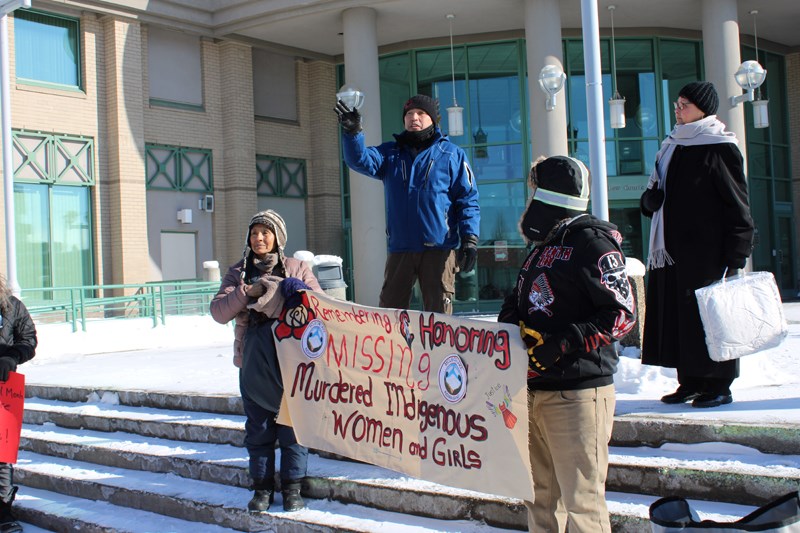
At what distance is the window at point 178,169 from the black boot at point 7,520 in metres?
14.4

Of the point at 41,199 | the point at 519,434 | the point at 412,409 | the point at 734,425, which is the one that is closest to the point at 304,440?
the point at 412,409

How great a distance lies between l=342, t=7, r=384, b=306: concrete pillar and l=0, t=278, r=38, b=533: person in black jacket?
1239cm

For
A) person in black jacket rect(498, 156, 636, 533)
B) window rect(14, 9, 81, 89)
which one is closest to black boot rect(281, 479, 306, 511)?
person in black jacket rect(498, 156, 636, 533)

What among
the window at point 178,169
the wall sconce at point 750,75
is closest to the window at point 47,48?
the window at point 178,169

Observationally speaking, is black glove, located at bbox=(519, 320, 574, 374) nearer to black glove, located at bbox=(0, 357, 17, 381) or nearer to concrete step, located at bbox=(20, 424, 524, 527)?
concrete step, located at bbox=(20, 424, 524, 527)

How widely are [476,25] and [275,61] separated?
235 inches

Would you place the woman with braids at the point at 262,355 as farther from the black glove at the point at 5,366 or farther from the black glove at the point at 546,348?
the black glove at the point at 546,348

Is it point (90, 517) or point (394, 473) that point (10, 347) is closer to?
point (90, 517)

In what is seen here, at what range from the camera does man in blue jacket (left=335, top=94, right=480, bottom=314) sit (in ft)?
16.4

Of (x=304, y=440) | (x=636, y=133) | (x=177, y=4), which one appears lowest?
(x=304, y=440)

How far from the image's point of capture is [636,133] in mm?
19547

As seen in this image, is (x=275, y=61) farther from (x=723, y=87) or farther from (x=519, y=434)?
(x=519, y=434)

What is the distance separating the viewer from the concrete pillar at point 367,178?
17.8m

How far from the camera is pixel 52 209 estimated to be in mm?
17531
